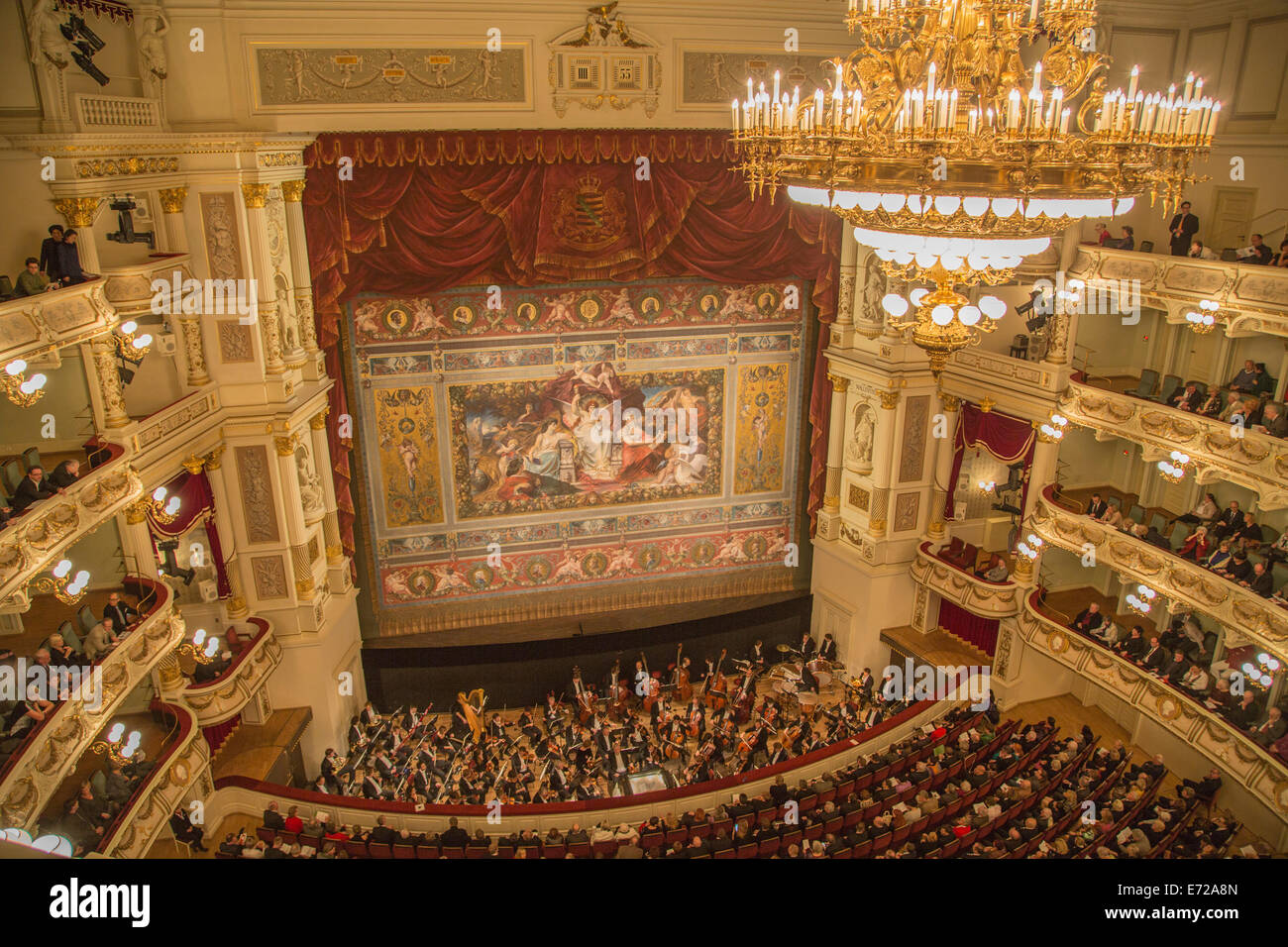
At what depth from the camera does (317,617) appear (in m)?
14.6

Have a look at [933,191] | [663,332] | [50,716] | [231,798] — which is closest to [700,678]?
[663,332]

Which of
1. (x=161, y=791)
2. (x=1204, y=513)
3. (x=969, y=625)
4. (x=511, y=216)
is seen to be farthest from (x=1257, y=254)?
(x=161, y=791)

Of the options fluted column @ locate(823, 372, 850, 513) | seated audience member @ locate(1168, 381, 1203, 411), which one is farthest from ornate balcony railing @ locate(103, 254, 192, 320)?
seated audience member @ locate(1168, 381, 1203, 411)

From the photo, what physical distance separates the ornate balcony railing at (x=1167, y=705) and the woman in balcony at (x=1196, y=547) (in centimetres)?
195

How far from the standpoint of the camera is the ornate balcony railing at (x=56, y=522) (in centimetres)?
894

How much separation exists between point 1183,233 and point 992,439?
4499mm

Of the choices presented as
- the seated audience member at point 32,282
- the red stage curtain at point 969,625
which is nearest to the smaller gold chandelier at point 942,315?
the seated audience member at point 32,282

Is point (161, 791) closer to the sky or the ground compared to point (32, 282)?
closer to the ground

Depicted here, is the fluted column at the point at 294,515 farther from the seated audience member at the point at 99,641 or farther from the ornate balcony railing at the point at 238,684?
the seated audience member at the point at 99,641

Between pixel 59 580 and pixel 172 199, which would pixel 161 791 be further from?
pixel 172 199

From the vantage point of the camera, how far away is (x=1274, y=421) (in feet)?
39.8

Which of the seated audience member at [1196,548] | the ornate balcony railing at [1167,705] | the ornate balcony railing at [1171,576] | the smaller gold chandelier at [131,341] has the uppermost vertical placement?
the smaller gold chandelier at [131,341]

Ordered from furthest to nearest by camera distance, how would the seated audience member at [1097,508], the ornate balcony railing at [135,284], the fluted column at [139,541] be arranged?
the seated audience member at [1097,508] → the fluted column at [139,541] → the ornate balcony railing at [135,284]

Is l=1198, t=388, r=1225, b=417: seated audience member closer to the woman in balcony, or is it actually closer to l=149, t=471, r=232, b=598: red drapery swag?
the woman in balcony
